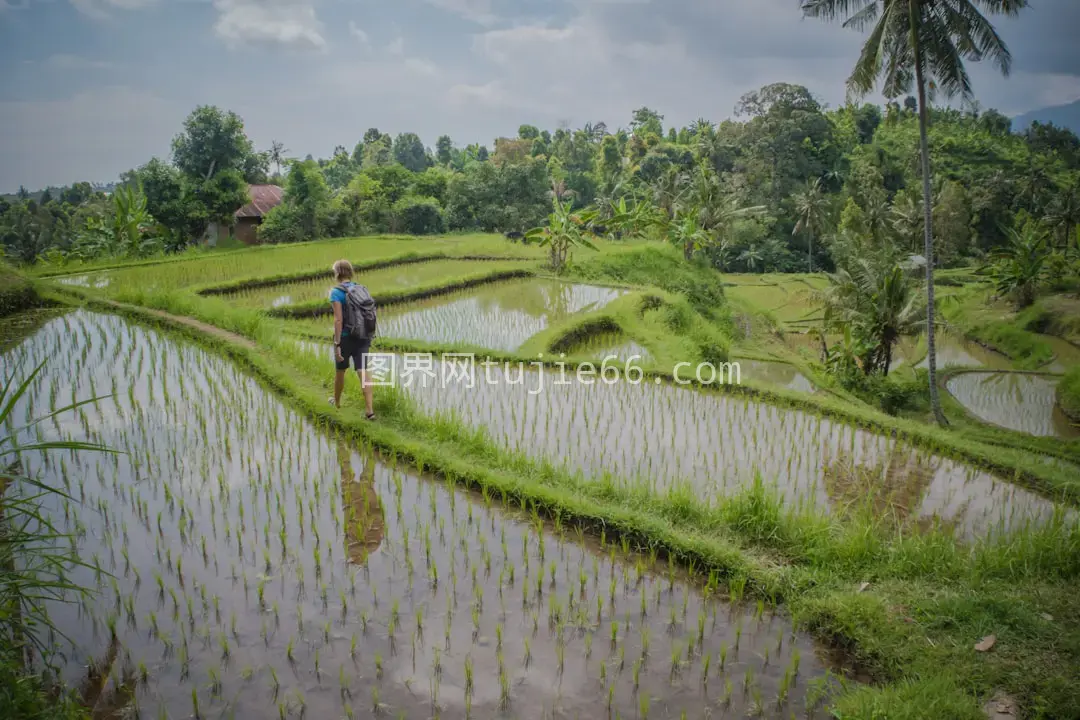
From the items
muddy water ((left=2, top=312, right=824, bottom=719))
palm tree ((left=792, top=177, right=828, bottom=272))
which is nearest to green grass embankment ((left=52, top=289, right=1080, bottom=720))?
muddy water ((left=2, top=312, right=824, bottom=719))

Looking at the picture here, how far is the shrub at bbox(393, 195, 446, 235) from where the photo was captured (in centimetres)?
2422

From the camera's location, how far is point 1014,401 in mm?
12758

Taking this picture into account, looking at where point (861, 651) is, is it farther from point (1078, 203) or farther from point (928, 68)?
point (1078, 203)

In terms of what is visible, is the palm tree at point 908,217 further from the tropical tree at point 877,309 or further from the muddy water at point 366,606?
the muddy water at point 366,606

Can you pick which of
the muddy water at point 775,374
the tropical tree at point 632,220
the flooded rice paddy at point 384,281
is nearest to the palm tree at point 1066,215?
the tropical tree at point 632,220

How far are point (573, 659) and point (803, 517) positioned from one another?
6.25ft

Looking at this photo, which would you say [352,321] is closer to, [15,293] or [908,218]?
[15,293]

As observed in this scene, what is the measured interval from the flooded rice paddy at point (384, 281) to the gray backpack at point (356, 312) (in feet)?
18.3

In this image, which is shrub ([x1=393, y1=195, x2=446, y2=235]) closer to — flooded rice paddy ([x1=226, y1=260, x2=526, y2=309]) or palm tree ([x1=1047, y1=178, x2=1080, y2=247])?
flooded rice paddy ([x1=226, y1=260, x2=526, y2=309])

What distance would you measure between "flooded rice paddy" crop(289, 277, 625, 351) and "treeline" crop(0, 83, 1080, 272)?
4.36 metres

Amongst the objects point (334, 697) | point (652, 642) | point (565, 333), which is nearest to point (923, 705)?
point (652, 642)

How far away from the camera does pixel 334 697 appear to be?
→ 3.14 metres

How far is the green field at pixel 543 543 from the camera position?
326cm

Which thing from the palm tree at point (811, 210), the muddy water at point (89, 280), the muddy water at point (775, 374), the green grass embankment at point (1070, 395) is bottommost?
the green grass embankment at point (1070, 395)
